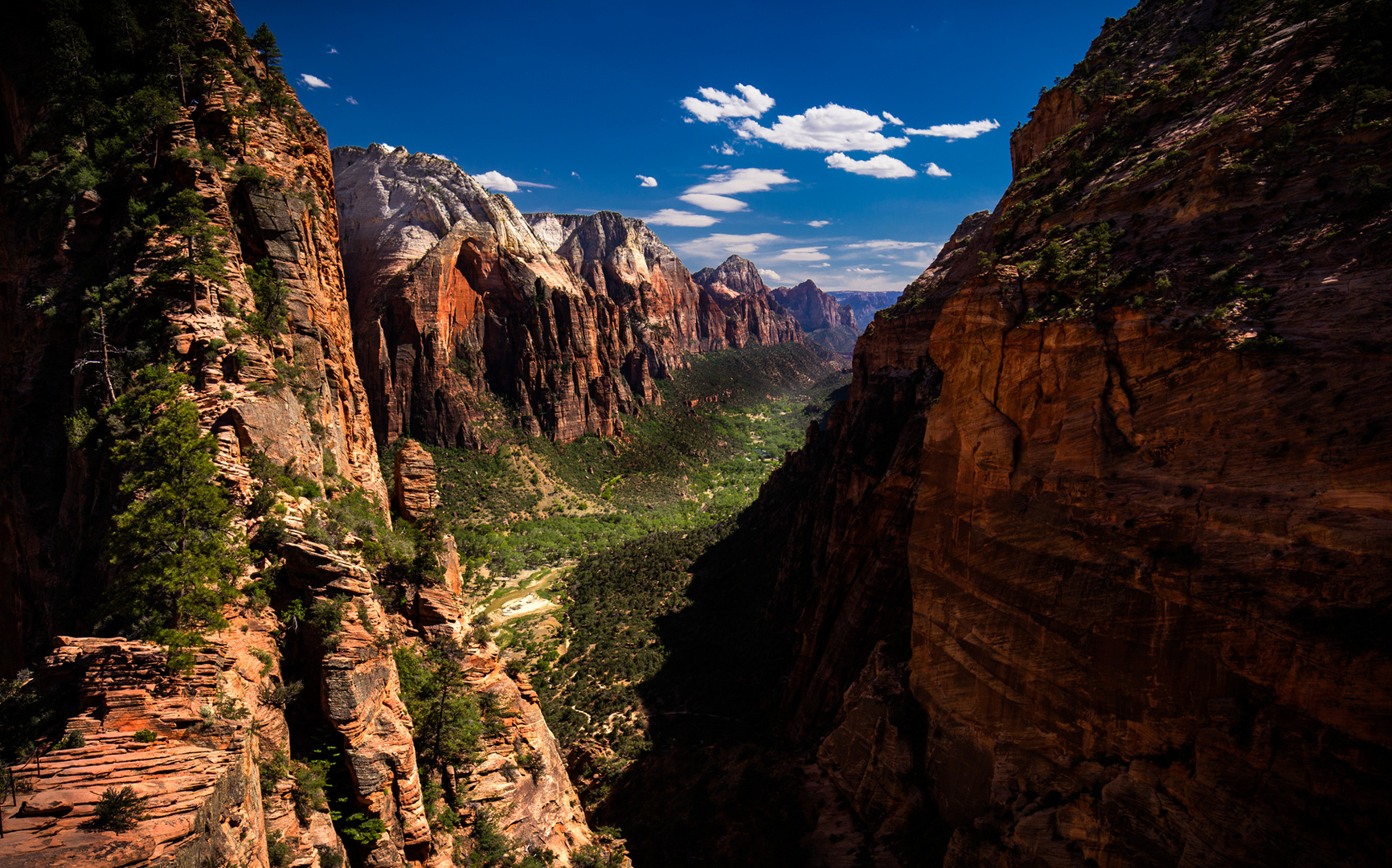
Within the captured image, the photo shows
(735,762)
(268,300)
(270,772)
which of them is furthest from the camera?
(735,762)

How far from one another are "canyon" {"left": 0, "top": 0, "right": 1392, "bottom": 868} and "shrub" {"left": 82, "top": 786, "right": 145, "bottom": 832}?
0.69ft

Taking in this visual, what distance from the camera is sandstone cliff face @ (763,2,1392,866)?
39.6ft

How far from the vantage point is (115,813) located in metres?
9.48

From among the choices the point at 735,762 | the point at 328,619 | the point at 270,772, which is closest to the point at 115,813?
the point at 270,772

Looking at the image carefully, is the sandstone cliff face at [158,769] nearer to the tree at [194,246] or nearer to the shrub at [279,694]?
the shrub at [279,694]

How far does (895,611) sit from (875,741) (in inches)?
276

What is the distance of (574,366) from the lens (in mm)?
125875

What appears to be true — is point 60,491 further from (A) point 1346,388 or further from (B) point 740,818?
(A) point 1346,388

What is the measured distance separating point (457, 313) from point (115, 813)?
4338 inches

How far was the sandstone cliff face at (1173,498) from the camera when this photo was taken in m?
12.1

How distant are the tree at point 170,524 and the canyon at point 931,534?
1.47ft

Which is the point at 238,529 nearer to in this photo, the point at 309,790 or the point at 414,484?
the point at 309,790

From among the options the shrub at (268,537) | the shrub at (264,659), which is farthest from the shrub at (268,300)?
the shrub at (264,659)

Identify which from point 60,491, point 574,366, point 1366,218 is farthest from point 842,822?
point 574,366
